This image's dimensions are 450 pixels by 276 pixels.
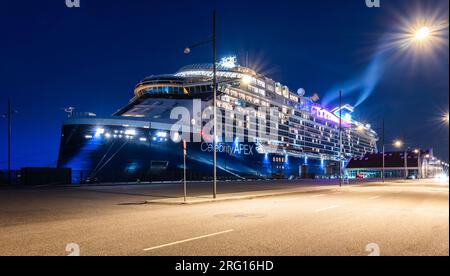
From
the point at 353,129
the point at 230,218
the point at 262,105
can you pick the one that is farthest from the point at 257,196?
the point at 353,129

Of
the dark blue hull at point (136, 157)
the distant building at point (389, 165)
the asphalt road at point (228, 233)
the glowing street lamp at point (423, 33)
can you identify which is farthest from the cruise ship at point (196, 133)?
the distant building at point (389, 165)

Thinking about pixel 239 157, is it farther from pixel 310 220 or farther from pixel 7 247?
pixel 7 247

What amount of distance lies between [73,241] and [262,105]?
6865 centimetres

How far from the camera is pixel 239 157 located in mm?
63062

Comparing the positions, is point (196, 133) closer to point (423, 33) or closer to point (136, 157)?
point (136, 157)

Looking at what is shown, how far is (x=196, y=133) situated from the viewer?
54.9 m

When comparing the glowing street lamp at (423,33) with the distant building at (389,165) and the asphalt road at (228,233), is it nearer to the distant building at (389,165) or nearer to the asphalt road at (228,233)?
the asphalt road at (228,233)

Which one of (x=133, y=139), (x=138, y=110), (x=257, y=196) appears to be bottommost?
(x=257, y=196)

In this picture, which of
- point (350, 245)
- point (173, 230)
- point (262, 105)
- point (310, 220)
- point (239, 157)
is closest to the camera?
point (350, 245)

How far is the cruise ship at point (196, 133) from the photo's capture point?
45344 mm

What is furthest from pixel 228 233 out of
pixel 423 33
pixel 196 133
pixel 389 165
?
pixel 389 165

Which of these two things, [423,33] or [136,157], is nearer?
[423,33]

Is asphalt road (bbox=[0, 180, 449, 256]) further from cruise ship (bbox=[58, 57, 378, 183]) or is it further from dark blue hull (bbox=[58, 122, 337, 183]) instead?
dark blue hull (bbox=[58, 122, 337, 183])

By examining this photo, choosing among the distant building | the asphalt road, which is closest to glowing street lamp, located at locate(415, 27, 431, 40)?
the asphalt road
